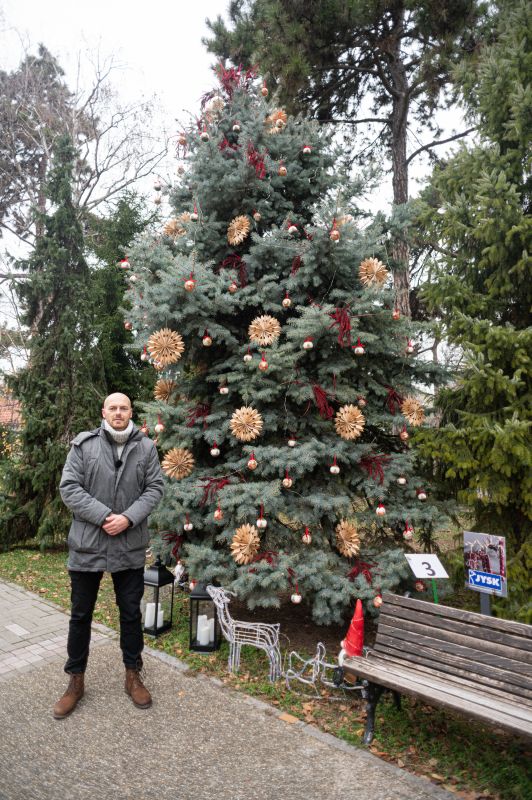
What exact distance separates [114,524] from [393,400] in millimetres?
2588

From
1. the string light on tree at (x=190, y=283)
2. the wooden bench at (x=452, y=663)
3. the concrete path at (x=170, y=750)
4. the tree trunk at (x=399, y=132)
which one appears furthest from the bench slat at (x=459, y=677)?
the tree trunk at (x=399, y=132)

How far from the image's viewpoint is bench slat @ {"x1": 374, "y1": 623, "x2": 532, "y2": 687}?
111 inches

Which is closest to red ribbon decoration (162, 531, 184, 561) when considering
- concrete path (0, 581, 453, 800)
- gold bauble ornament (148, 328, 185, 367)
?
concrete path (0, 581, 453, 800)

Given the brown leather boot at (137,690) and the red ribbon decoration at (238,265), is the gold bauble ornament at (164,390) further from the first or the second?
the brown leather boot at (137,690)

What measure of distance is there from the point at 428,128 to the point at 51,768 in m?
11.8

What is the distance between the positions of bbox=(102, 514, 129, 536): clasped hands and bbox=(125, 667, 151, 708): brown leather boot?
105cm

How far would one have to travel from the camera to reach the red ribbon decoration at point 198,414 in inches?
179

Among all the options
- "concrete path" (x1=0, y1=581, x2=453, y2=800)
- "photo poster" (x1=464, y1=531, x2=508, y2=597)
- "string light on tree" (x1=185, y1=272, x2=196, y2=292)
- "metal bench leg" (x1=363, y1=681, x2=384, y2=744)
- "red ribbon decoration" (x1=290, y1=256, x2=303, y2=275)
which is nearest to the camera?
"concrete path" (x1=0, y1=581, x2=453, y2=800)

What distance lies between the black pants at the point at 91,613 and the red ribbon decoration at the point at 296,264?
8.93 ft

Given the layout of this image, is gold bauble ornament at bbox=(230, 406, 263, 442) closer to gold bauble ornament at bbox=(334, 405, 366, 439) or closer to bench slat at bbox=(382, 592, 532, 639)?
gold bauble ornament at bbox=(334, 405, 366, 439)

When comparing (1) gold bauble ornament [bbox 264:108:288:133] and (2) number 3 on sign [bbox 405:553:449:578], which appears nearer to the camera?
(2) number 3 on sign [bbox 405:553:449:578]

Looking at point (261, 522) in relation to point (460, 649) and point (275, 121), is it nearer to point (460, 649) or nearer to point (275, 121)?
point (460, 649)

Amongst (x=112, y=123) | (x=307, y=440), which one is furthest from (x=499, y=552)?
(x=112, y=123)

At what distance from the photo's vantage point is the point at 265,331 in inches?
167
